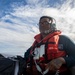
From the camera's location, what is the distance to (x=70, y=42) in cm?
548

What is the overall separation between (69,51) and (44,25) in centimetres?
117

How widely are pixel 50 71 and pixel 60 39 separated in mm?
1114

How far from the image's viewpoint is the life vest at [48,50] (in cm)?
528

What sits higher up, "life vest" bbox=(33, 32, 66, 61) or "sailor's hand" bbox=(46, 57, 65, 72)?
"life vest" bbox=(33, 32, 66, 61)

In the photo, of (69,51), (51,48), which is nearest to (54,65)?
(51,48)

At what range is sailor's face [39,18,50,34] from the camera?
5.96m

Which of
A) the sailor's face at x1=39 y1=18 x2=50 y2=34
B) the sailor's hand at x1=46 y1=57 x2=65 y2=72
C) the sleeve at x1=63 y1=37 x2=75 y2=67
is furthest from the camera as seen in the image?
the sailor's face at x1=39 y1=18 x2=50 y2=34

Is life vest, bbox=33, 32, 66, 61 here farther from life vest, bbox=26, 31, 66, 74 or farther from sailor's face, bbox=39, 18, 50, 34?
sailor's face, bbox=39, 18, 50, 34

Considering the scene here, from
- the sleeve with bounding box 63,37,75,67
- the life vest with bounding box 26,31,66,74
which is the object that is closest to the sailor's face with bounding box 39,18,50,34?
the life vest with bounding box 26,31,66,74

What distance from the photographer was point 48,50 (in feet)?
17.5

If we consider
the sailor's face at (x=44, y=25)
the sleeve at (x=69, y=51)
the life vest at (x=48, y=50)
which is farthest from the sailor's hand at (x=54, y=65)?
the sailor's face at (x=44, y=25)

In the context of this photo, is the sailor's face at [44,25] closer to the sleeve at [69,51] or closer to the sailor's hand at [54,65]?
the sleeve at [69,51]

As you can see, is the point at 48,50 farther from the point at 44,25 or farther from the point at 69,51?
the point at 44,25

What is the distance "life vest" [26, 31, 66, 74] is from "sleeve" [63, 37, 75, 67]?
5.9 inches
